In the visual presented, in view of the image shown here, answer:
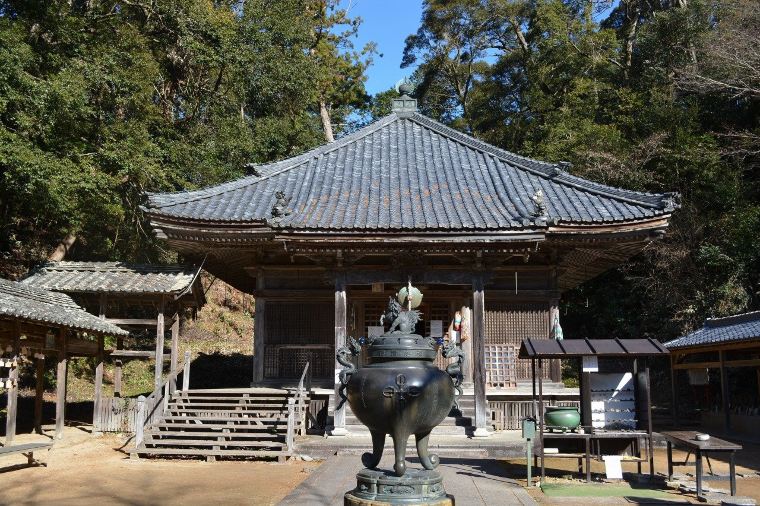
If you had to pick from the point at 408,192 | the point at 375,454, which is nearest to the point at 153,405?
the point at 408,192

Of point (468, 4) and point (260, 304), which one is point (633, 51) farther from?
point (260, 304)

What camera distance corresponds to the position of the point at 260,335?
48.4ft

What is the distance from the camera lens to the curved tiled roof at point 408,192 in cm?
1293

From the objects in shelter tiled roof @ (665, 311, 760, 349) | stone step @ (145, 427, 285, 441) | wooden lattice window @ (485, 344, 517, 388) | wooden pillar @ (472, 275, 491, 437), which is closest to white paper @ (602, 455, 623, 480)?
wooden pillar @ (472, 275, 491, 437)

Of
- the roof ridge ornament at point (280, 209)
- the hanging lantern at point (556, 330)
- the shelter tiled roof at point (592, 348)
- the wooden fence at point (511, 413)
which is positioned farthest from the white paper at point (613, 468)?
the roof ridge ornament at point (280, 209)

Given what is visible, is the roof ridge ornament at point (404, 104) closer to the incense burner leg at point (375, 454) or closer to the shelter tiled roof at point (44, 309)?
the shelter tiled roof at point (44, 309)

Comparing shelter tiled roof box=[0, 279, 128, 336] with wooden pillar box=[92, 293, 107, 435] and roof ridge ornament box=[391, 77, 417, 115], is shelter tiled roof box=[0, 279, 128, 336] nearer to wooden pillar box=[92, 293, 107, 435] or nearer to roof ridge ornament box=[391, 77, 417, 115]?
wooden pillar box=[92, 293, 107, 435]

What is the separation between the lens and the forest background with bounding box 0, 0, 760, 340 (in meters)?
16.0

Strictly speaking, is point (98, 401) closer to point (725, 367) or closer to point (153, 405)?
point (153, 405)

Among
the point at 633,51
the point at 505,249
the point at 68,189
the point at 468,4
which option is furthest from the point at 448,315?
the point at 468,4

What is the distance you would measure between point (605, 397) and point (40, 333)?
10933mm

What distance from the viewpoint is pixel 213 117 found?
2211cm

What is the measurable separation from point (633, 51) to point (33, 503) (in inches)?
1233

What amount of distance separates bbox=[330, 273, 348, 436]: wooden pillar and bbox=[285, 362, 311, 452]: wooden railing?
2.25ft
